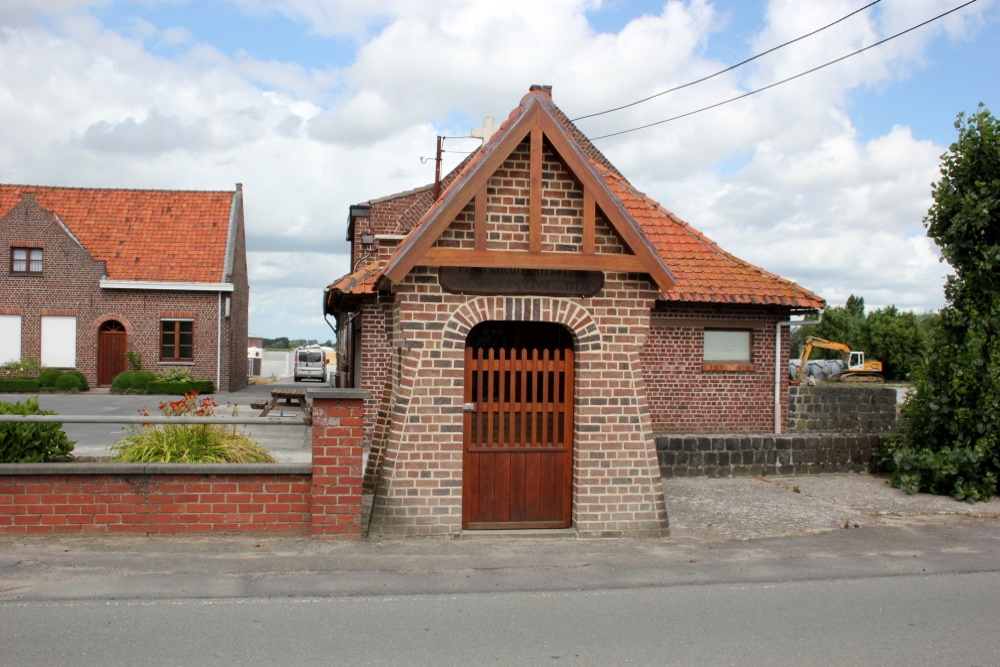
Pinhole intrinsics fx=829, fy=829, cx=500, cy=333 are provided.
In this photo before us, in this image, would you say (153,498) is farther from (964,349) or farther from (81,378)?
(81,378)

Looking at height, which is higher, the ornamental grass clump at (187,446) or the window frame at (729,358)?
the window frame at (729,358)

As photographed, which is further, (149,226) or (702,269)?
(149,226)

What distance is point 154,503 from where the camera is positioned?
823 centimetres

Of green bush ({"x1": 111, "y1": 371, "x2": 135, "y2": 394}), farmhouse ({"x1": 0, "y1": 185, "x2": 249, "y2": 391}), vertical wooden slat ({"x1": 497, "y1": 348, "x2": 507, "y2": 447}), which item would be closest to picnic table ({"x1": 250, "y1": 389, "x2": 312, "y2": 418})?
vertical wooden slat ({"x1": 497, "y1": 348, "x2": 507, "y2": 447})

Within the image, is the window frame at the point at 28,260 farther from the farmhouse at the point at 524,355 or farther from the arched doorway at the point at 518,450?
the arched doorway at the point at 518,450

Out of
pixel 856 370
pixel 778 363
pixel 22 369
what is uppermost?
pixel 778 363

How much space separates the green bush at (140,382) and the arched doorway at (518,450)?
24.7 metres

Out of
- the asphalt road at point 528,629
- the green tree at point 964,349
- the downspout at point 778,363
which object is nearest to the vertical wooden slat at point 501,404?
the asphalt road at point 528,629

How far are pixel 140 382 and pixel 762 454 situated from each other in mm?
24253

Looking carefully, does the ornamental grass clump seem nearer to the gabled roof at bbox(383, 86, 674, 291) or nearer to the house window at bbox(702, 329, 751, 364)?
the gabled roof at bbox(383, 86, 674, 291)

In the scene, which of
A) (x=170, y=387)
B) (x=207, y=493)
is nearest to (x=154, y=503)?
(x=207, y=493)

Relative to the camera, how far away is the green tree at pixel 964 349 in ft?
38.3

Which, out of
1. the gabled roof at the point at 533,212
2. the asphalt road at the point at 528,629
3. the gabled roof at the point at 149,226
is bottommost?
the asphalt road at the point at 528,629

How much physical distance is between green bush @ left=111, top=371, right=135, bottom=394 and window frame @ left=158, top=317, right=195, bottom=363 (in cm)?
206
